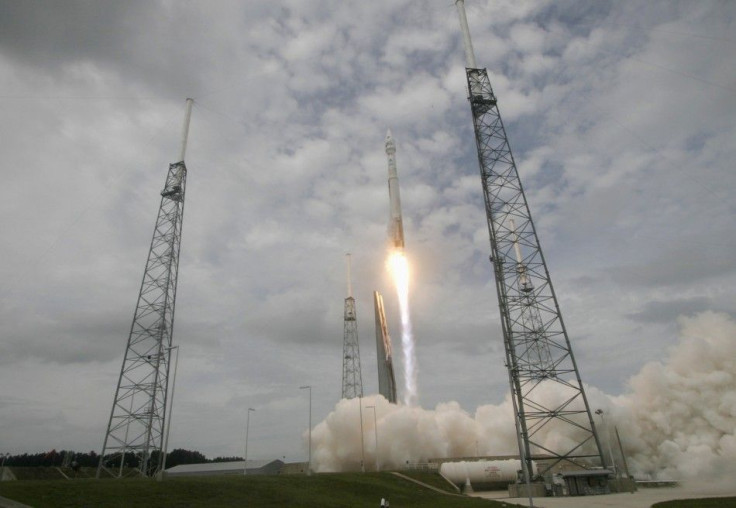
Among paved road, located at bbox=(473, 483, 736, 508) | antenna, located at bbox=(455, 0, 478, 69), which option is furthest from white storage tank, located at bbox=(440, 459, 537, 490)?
antenna, located at bbox=(455, 0, 478, 69)

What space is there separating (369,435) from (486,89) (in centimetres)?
4962

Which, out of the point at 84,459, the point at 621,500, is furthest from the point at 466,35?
the point at 84,459

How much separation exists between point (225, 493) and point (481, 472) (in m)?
41.8

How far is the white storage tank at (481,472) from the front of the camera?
64.4 metres

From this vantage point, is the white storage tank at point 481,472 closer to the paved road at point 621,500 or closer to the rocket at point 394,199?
the paved road at point 621,500

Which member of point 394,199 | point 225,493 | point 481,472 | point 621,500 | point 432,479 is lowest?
point 621,500

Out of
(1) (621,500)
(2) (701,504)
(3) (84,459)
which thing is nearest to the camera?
(2) (701,504)

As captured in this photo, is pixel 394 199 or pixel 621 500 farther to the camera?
pixel 394 199

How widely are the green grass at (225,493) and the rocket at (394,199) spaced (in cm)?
3423

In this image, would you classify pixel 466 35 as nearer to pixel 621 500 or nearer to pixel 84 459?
pixel 621 500

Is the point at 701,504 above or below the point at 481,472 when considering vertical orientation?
below

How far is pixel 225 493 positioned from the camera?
111 ft

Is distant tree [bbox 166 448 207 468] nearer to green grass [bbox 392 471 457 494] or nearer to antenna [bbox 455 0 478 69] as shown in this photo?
green grass [bbox 392 471 457 494]

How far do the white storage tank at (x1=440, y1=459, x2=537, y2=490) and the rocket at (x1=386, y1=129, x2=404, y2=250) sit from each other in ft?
Result: 101
